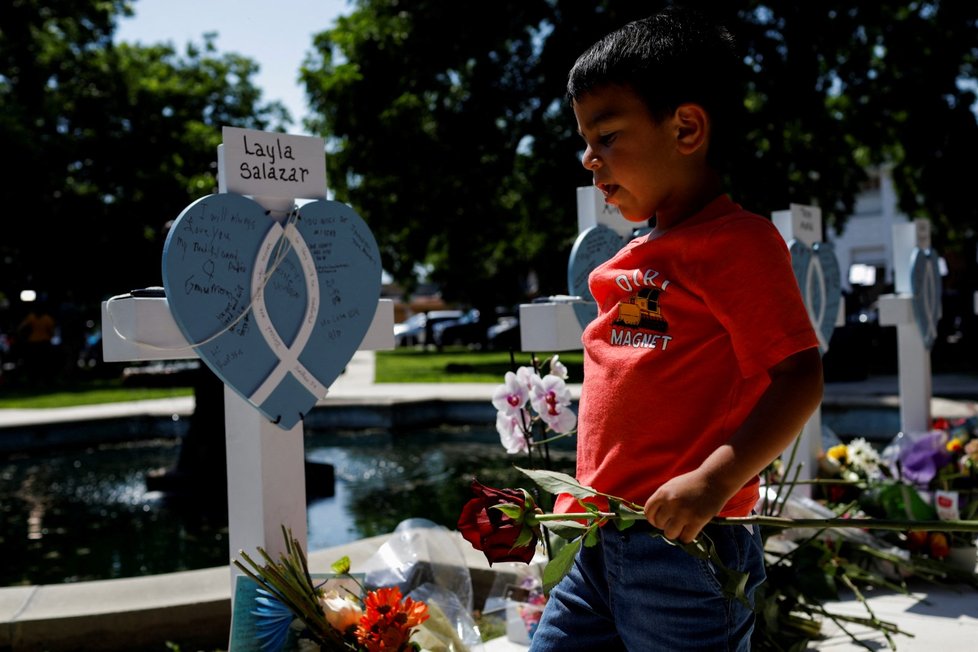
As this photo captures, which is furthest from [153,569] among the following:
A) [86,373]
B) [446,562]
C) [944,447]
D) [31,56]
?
[31,56]

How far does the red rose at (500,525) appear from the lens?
1.38 metres

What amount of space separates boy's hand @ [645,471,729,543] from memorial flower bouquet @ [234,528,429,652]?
978 millimetres

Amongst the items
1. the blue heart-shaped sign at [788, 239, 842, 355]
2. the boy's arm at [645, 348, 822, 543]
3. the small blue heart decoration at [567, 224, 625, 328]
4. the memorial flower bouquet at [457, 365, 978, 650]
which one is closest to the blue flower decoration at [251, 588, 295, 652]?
the memorial flower bouquet at [457, 365, 978, 650]

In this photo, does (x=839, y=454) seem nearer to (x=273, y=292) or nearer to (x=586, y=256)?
(x=586, y=256)

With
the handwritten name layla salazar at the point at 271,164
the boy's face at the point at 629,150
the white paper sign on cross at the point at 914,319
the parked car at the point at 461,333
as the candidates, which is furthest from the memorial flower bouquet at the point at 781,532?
the parked car at the point at 461,333

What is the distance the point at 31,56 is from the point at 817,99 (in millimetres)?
16173

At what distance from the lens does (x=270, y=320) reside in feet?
7.03

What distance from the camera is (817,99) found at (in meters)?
13.5

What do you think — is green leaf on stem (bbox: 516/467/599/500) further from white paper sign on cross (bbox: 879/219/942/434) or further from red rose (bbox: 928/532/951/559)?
white paper sign on cross (bbox: 879/219/942/434)

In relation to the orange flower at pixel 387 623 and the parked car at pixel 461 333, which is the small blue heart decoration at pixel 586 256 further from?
the parked car at pixel 461 333

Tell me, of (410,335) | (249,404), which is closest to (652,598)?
(249,404)

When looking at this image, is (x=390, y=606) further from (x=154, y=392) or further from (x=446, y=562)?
(x=154, y=392)

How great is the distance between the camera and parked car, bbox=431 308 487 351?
2947 cm

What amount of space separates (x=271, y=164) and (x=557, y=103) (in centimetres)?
1314
